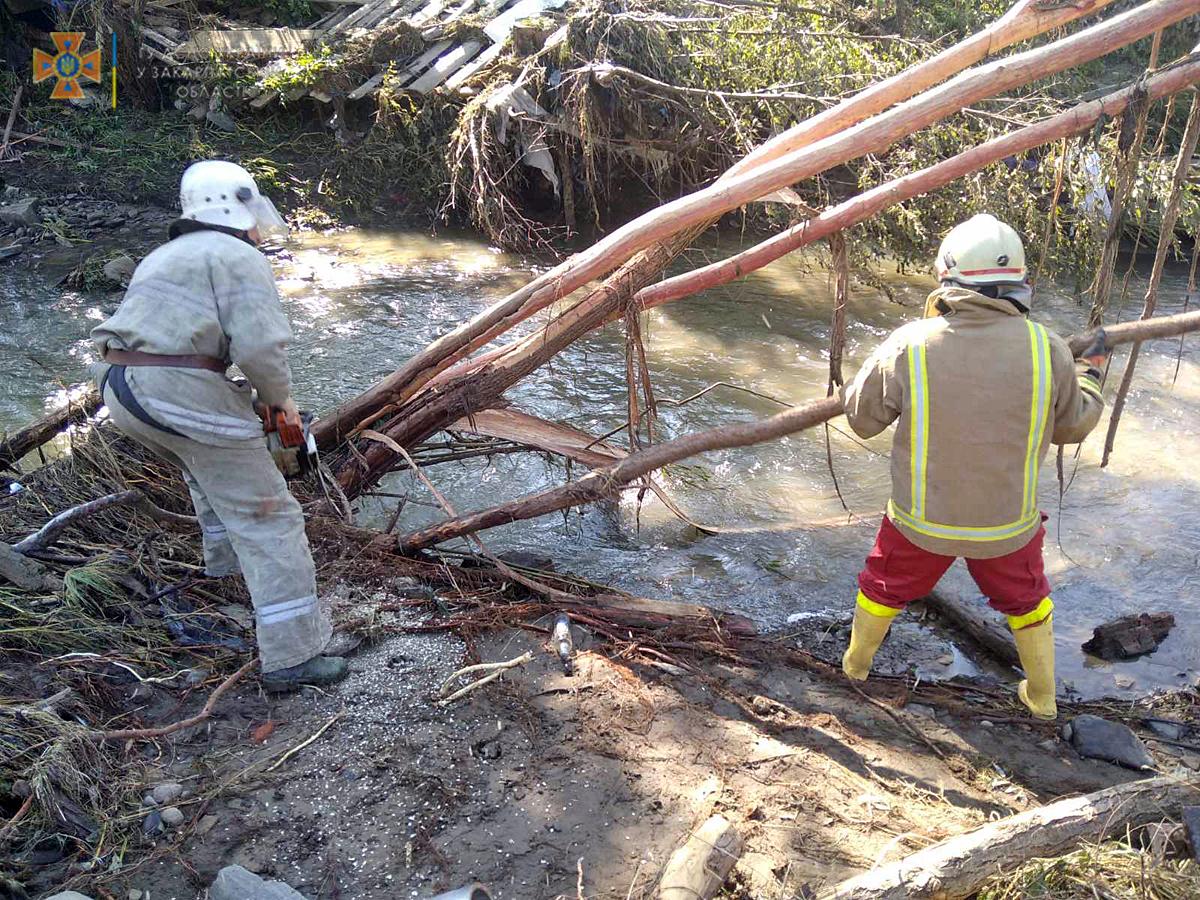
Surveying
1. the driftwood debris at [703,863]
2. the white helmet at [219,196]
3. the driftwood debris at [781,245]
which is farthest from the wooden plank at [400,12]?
the driftwood debris at [703,863]

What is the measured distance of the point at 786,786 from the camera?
318 centimetres

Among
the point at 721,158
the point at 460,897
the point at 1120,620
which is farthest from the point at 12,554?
the point at 721,158

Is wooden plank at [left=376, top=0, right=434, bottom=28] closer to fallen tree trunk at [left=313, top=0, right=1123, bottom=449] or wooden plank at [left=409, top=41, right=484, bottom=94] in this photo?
wooden plank at [left=409, top=41, right=484, bottom=94]

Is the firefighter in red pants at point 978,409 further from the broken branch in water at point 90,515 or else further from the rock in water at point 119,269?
the rock in water at point 119,269

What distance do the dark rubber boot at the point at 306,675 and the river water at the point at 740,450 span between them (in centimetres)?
201

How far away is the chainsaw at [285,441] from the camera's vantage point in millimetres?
3613

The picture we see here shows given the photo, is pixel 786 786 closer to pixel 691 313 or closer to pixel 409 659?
pixel 409 659

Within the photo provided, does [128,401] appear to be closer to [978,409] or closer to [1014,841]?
[978,409]

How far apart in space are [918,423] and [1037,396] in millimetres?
412

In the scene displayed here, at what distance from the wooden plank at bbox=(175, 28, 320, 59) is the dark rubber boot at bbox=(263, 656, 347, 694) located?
1084 cm

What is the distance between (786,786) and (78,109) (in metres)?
13.0

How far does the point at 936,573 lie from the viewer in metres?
3.65

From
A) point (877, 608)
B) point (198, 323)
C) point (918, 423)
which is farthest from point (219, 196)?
point (877, 608)

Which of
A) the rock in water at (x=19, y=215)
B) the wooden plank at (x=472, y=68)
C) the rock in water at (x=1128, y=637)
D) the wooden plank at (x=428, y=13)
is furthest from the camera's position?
the wooden plank at (x=428, y=13)
